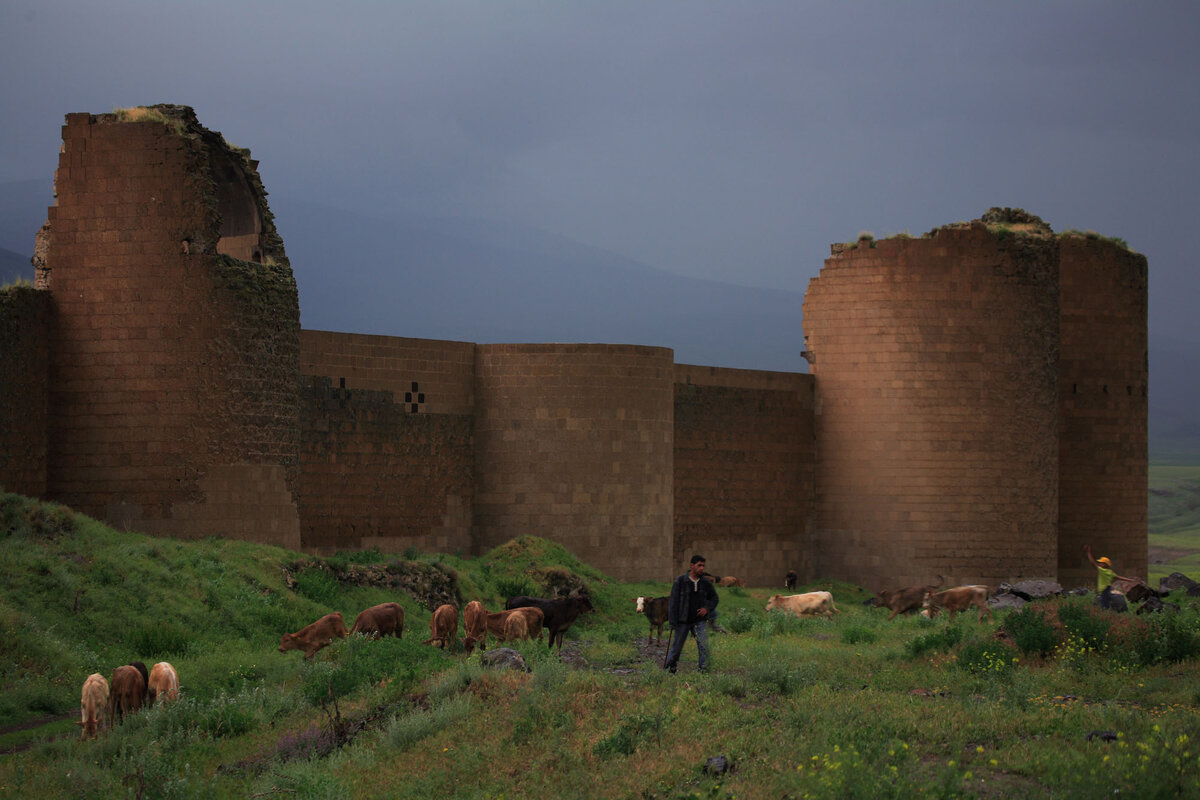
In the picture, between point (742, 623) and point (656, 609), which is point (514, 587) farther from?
point (742, 623)

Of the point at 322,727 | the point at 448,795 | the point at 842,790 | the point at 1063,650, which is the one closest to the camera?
the point at 842,790

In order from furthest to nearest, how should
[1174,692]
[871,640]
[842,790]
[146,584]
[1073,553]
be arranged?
[1073,553] < [871,640] < [146,584] < [1174,692] < [842,790]

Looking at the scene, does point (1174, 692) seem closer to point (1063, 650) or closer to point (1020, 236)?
point (1063, 650)

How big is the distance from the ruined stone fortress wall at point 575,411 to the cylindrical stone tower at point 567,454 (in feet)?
0.14

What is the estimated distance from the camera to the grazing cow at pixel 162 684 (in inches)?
526

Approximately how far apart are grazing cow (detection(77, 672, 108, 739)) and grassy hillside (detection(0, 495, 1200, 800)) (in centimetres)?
29

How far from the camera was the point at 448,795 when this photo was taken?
11.1 metres

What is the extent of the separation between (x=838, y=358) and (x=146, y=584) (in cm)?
1673

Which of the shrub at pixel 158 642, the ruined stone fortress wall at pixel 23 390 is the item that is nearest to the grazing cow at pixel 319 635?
the shrub at pixel 158 642

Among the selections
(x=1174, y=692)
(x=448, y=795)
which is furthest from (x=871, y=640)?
(x=448, y=795)

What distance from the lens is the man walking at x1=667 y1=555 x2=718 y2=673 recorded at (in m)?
14.7

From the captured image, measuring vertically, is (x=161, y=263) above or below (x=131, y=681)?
above

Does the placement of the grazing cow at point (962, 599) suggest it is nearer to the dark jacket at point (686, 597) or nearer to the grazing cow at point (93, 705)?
the dark jacket at point (686, 597)

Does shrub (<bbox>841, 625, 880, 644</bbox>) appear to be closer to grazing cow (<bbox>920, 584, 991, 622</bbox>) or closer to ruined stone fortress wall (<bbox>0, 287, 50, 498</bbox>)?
grazing cow (<bbox>920, 584, 991, 622</bbox>)
